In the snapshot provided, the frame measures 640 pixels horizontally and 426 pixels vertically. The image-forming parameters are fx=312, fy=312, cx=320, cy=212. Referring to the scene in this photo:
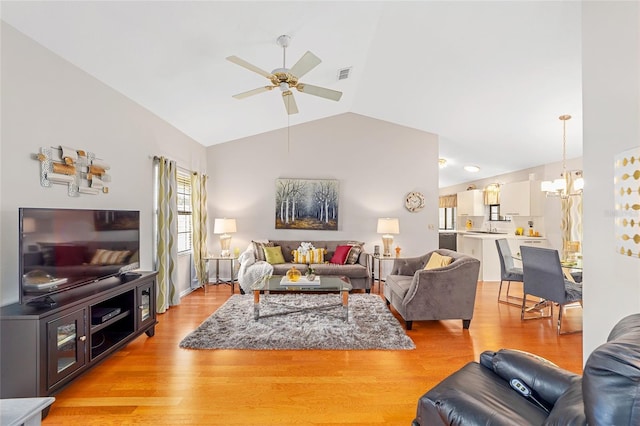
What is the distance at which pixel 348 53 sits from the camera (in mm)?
3730

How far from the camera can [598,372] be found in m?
0.90

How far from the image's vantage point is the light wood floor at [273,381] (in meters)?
2.08

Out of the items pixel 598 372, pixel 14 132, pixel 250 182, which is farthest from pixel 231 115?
pixel 598 372

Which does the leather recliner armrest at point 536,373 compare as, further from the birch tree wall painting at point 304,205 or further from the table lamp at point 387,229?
the birch tree wall painting at point 304,205

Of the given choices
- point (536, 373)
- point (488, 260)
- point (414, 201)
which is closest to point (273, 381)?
point (536, 373)

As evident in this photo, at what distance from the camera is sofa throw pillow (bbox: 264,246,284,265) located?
Result: 5.48 metres

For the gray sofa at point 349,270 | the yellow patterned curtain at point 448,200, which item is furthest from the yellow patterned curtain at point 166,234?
the yellow patterned curtain at point 448,200

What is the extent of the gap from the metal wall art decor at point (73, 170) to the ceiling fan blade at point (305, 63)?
2.15 m

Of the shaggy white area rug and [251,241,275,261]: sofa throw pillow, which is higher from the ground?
[251,241,275,261]: sofa throw pillow

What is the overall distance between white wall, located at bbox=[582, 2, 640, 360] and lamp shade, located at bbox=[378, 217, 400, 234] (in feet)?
12.2

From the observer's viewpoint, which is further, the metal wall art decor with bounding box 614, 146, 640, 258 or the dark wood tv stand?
the dark wood tv stand

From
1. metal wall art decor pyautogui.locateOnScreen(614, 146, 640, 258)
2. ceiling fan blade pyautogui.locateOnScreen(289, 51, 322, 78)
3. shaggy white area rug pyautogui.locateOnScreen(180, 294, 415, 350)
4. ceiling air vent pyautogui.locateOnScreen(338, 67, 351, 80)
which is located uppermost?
ceiling air vent pyautogui.locateOnScreen(338, 67, 351, 80)

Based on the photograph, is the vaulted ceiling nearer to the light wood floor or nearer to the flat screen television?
the flat screen television

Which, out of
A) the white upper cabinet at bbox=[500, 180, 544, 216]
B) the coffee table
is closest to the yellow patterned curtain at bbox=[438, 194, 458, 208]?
the white upper cabinet at bbox=[500, 180, 544, 216]
